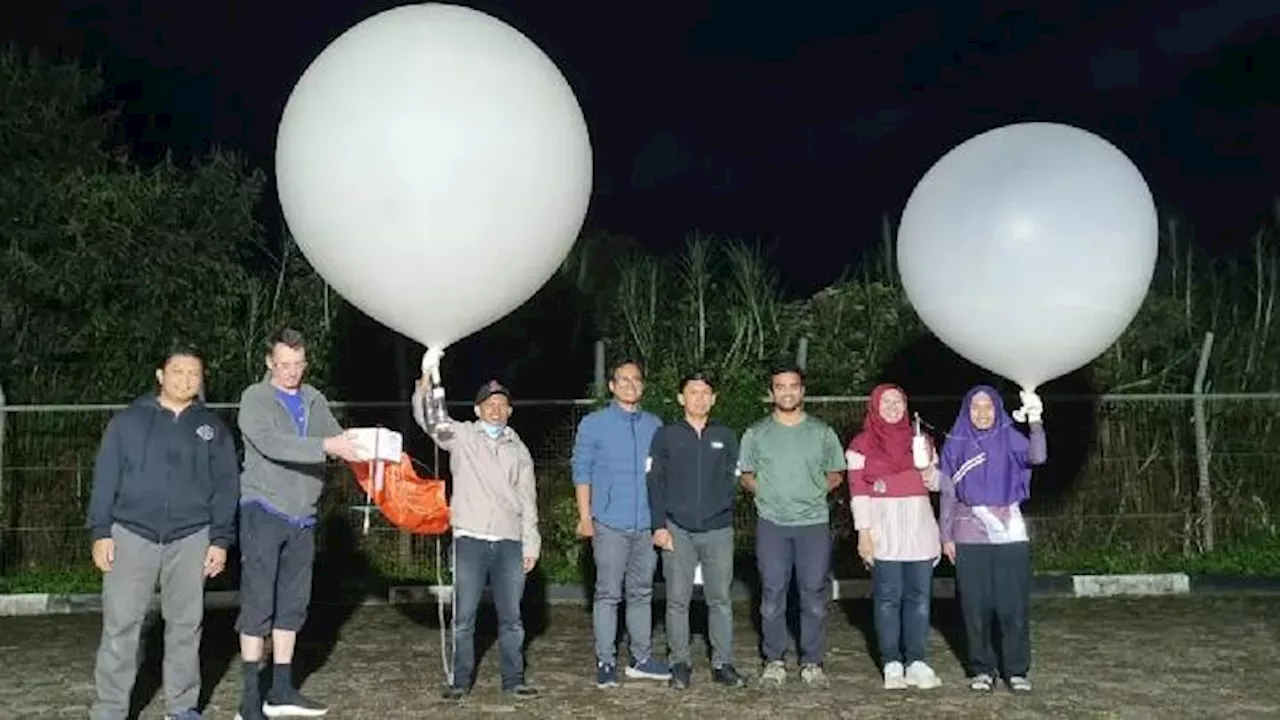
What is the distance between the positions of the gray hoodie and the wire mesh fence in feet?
12.9

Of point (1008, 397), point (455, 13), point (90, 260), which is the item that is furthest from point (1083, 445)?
point (90, 260)

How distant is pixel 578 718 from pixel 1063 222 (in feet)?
9.82

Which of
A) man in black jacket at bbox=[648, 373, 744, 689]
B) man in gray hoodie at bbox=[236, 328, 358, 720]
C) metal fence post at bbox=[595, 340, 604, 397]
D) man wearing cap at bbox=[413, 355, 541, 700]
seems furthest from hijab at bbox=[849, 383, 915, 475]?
metal fence post at bbox=[595, 340, 604, 397]

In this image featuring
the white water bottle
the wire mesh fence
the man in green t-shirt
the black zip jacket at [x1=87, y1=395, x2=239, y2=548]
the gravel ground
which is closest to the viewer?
the black zip jacket at [x1=87, y1=395, x2=239, y2=548]

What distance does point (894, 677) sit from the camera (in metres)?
5.93

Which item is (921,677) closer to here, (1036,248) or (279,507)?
(1036,248)

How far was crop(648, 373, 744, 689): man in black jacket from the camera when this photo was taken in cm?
591

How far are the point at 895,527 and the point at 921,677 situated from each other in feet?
2.31

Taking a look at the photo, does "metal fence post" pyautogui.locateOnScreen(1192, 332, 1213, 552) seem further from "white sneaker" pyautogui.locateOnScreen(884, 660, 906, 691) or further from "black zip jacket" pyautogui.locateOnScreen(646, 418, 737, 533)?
"black zip jacket" pyautogui.locateOnScreen(646, 418, 737, 533)

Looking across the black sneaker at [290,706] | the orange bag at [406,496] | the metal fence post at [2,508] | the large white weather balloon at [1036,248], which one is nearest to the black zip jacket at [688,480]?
the orange bag at [406,496]

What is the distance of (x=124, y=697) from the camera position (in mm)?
5051

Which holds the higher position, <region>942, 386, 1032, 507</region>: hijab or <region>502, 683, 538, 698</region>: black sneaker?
<region>942, 386, 1032, 507</region>: hijab

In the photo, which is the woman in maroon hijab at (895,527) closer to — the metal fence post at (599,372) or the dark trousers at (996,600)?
the dark trousers at (996,600)

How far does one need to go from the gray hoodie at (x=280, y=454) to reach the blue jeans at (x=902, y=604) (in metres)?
2.62
